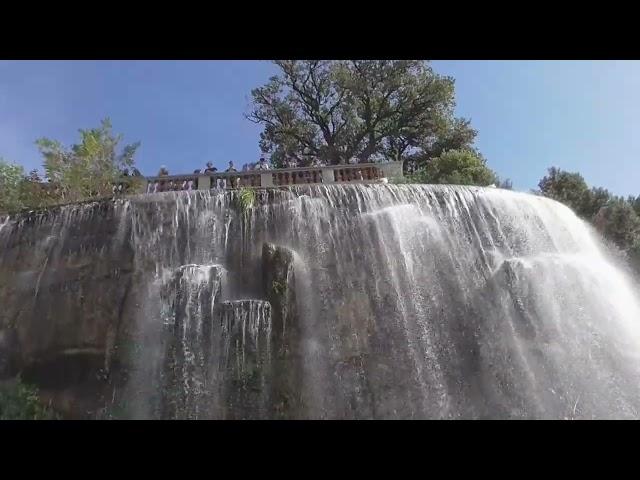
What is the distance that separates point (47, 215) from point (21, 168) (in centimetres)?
456

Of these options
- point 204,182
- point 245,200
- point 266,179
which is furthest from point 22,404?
point 266,179

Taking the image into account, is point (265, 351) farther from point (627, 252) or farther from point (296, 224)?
point (627, 252)

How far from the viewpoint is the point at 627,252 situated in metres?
16.3

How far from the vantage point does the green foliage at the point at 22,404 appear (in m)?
9.68

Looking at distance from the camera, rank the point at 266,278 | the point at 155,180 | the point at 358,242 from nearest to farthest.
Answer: the point at 266,278
the point at 358,242
the point at 155,180

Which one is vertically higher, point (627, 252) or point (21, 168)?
point (21, 168)

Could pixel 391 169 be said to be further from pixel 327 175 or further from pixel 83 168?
pixel 83 168

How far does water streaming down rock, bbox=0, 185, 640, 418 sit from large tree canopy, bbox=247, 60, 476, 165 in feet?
45.3

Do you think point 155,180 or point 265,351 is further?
point 155,180

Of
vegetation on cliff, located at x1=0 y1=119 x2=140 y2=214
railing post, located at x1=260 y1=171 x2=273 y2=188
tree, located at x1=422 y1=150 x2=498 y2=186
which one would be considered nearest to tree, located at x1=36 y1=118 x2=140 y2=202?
vegetation on cliff, located at x1=0 y1=119 x2=140 y2=214

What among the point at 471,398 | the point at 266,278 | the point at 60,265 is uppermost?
the point at 60,265

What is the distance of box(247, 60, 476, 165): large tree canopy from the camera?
2666 centimetres
